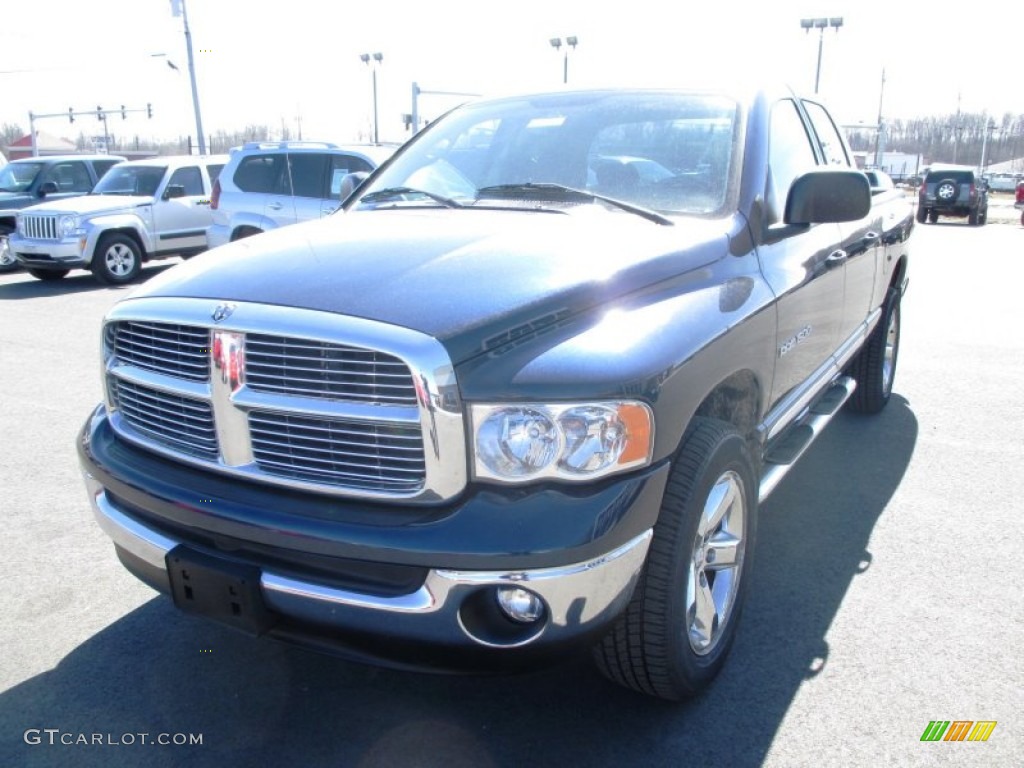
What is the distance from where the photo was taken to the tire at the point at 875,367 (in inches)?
215

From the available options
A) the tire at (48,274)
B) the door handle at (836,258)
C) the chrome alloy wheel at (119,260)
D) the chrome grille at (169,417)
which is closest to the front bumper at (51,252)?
the chrome alloy wheel at (119,260)

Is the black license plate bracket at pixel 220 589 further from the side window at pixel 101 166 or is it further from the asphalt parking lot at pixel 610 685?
the side window at pixel 101 166

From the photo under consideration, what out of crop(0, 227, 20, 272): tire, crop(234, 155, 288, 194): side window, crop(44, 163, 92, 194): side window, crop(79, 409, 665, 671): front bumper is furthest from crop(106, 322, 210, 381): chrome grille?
crop(44, 163, 92, 194): side window

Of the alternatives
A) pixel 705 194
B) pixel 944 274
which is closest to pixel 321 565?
pixel 705 194

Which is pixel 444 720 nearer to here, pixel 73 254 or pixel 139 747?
pixel 139 747

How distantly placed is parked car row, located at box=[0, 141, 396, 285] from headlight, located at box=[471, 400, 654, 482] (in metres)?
8.02

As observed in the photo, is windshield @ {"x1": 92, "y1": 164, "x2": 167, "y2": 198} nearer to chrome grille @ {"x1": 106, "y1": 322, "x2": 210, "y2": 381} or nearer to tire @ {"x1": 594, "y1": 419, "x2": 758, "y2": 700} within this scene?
chrome grille @ {"x1": 106, "y1": 322, "x2": 210, "y2": 381}

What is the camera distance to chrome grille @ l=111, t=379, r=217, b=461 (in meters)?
2.41

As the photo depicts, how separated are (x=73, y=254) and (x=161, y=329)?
1104 centimetres

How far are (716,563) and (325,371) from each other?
139 centimetres

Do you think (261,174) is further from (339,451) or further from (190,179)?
(339,451)

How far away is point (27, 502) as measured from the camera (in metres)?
4.21

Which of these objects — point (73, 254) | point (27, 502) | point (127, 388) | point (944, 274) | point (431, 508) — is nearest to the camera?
point (431, 508)

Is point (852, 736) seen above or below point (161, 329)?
below
